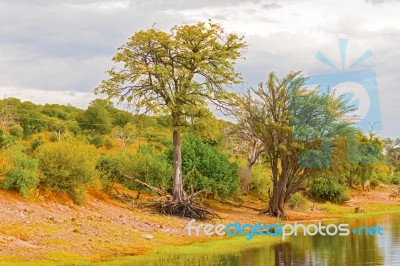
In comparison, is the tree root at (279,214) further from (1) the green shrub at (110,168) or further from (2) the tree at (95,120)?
(2) the tree at (95,120)

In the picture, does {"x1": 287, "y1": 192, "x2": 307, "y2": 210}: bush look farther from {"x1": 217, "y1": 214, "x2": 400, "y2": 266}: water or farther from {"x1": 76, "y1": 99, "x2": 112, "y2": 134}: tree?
{"x1": 76, "y1": 99, "x2": 112, "y2": 134}: tree

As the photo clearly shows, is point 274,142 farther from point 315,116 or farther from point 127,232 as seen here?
point 127,232

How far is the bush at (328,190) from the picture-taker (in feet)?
201

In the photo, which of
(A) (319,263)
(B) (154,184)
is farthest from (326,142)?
(A) (319,263)

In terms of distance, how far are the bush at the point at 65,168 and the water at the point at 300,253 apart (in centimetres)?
923

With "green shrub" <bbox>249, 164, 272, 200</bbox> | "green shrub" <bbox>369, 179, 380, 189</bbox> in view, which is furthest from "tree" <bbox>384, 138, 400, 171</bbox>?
"green shrub" <bbox>249, 164, 272, 200</bbox>

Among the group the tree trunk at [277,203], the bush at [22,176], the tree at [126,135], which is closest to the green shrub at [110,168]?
the bush at [22,176]

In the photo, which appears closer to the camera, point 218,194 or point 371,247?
point 371,247

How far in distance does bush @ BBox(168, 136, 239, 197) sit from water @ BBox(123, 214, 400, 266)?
13161 millimetres

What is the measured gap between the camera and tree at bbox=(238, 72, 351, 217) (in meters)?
44.9

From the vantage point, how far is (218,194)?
4756cm

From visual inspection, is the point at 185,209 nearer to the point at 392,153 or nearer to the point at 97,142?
the point at 97,142

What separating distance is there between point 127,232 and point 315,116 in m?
20.2

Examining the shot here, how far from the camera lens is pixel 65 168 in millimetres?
34188
